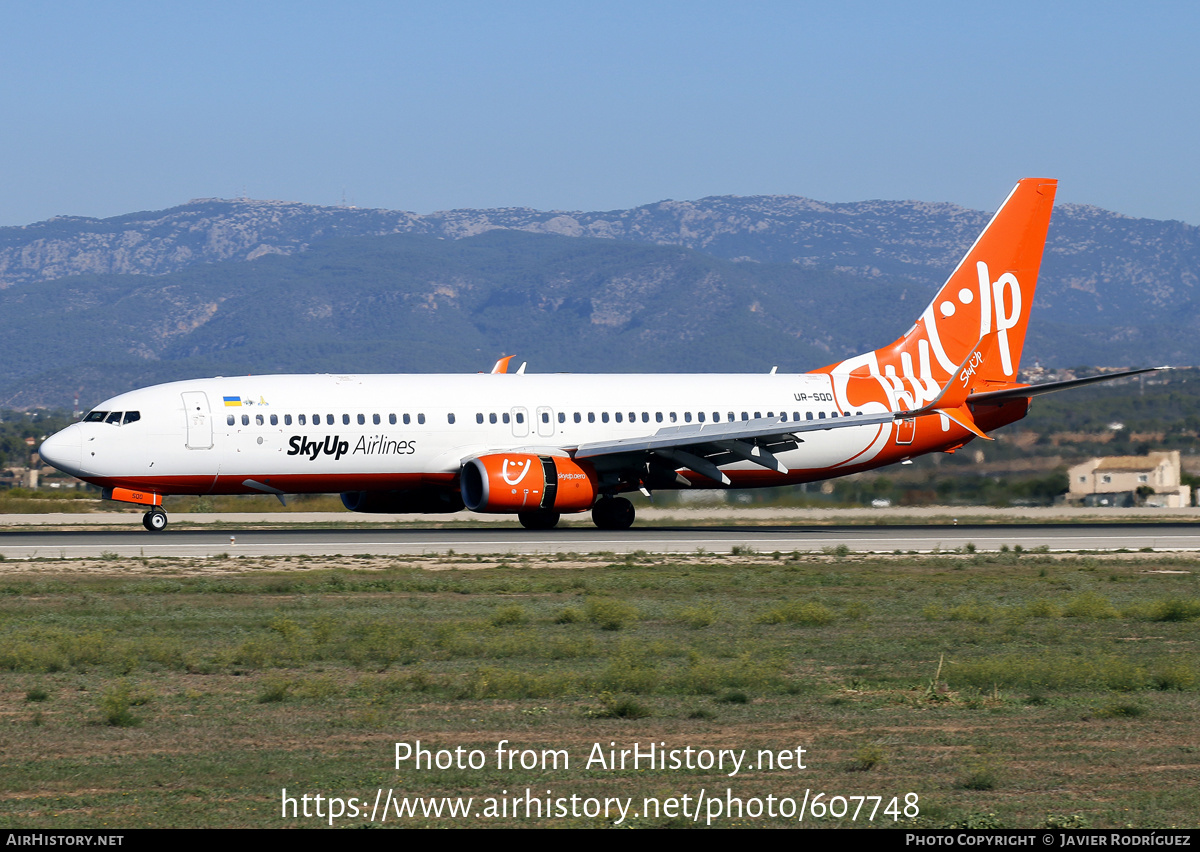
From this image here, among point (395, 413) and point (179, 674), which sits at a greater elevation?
point (395, 413)

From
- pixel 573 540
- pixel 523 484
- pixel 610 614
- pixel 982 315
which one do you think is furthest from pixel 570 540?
pixel 982 315

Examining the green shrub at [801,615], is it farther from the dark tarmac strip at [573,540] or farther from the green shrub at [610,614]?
the dark tarmac strip at [573,540]

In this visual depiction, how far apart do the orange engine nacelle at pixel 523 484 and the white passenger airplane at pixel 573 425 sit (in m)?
0.04

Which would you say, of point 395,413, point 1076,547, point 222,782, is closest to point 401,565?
point 395,413

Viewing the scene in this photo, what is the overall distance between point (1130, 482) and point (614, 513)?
22316 mm

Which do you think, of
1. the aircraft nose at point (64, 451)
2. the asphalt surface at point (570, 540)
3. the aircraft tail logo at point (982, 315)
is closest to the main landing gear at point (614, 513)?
the asphalt surface at point (570, 540)

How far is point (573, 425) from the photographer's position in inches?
1471

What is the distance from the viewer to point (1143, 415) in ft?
148

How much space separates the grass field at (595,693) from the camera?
34.0 ft

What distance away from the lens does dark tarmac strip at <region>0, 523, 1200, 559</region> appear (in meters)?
31.5

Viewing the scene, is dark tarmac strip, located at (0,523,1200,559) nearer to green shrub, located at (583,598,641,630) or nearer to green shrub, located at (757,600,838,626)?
green shrub, located at (583,598,641,630)

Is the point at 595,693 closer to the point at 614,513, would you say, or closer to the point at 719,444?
the point at 719,444

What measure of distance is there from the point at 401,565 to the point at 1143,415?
26.8m

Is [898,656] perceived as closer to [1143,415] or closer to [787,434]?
[787,434]
